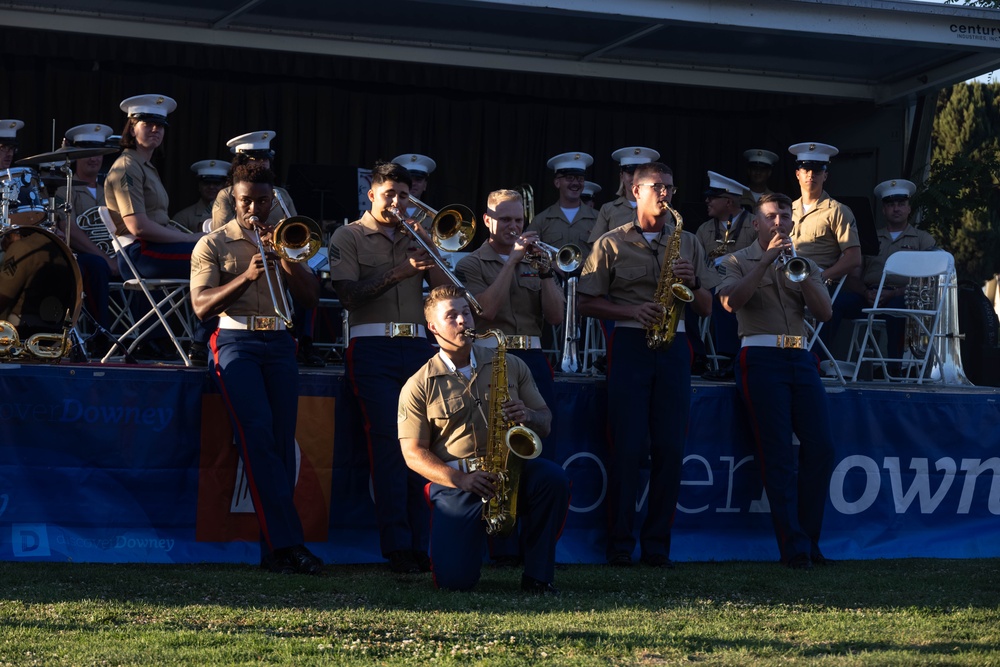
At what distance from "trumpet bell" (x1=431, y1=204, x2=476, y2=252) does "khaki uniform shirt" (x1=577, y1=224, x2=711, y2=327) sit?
76cm

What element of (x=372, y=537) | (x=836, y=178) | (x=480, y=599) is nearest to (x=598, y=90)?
(x=836, y=178)

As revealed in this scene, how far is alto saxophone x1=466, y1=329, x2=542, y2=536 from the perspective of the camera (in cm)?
610

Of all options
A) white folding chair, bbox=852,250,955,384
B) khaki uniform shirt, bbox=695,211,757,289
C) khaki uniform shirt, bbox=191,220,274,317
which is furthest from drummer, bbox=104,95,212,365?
white folding chair, bbox=852,250,955,384

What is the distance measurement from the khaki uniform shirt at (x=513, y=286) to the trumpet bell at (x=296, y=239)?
2.98ft

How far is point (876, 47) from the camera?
36.6ft

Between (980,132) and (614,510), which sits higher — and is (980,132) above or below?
above

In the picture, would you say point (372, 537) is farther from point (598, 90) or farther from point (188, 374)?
point (598, 90)

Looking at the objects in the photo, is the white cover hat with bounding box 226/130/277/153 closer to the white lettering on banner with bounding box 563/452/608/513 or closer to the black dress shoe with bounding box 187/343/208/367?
the black dress shoe with bounding box 187/343/208/367

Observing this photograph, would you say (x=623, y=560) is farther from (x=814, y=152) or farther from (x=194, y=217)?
(x=194, y=217)

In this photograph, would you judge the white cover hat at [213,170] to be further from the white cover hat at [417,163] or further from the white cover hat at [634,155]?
the white cover hat at [634,155]

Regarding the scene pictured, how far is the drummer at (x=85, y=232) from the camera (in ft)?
28.3

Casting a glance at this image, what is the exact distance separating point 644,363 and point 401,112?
23.3ft

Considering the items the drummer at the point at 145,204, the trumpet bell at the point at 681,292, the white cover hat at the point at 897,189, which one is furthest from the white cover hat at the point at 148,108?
the white cover hat at the point at 897,189

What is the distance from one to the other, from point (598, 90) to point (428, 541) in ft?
25.8
